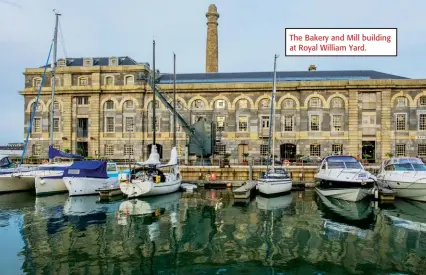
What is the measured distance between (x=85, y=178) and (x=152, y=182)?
6333 mm

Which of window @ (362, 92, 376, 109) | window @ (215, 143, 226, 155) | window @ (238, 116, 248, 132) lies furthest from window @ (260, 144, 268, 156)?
window @ (362, 92, 376, 109)

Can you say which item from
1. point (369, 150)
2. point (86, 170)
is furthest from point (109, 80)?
point (369, 150)

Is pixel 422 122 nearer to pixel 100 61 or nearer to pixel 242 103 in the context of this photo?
pixel 242 103

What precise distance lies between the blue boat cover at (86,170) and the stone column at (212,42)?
30.8m

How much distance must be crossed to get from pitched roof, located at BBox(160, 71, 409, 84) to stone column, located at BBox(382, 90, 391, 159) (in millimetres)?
4190

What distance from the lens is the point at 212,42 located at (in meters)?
58.6

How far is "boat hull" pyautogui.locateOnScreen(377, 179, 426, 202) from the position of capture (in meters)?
26.1

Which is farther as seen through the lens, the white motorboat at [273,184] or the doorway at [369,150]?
the doorway at [369,150]

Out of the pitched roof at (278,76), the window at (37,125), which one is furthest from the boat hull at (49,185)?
the pitched roof at (278,76)

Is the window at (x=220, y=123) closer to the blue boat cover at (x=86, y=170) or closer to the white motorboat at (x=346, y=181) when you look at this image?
the blue boat cover at (x=86, y=170)

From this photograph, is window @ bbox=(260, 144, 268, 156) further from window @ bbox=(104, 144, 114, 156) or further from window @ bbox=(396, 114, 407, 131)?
window @ bbox=(104, 144, 114, 156)

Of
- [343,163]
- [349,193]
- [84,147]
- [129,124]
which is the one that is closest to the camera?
[349,193]

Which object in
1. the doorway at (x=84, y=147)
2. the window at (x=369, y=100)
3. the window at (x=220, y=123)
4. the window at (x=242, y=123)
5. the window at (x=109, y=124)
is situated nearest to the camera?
the window at (x=369, y=100)

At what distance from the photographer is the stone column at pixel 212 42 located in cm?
5762
